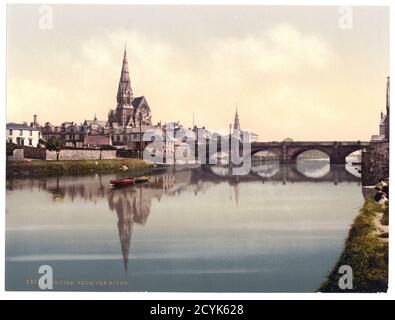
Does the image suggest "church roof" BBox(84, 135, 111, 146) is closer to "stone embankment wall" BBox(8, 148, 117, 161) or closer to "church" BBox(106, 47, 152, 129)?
"stone embankment wall" BBox(8, 148, 117, 161)

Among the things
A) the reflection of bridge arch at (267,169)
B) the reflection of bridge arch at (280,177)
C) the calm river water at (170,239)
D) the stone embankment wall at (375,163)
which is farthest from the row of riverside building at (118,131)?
the reflection of bridge arch at (267,169)

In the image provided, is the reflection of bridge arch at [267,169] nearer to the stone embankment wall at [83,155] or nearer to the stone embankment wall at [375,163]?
the stone embankment wall at [375,163]

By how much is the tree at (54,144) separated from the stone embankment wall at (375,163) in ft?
39.5

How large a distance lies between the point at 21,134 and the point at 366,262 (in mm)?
11334

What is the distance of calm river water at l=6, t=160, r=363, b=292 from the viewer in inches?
476

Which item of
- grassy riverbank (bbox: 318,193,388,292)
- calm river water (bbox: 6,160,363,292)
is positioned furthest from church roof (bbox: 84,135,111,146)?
grassy riverbank (bbox: 318,193,388,292)

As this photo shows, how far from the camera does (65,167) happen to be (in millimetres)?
19984

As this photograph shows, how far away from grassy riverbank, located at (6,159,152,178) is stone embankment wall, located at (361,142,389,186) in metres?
10.3

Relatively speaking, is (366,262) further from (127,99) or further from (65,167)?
(65,167)

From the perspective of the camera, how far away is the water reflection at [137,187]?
15111mm

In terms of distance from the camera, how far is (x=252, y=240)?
13.7 metres

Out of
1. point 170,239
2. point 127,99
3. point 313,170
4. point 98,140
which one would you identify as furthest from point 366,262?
point 313,170
